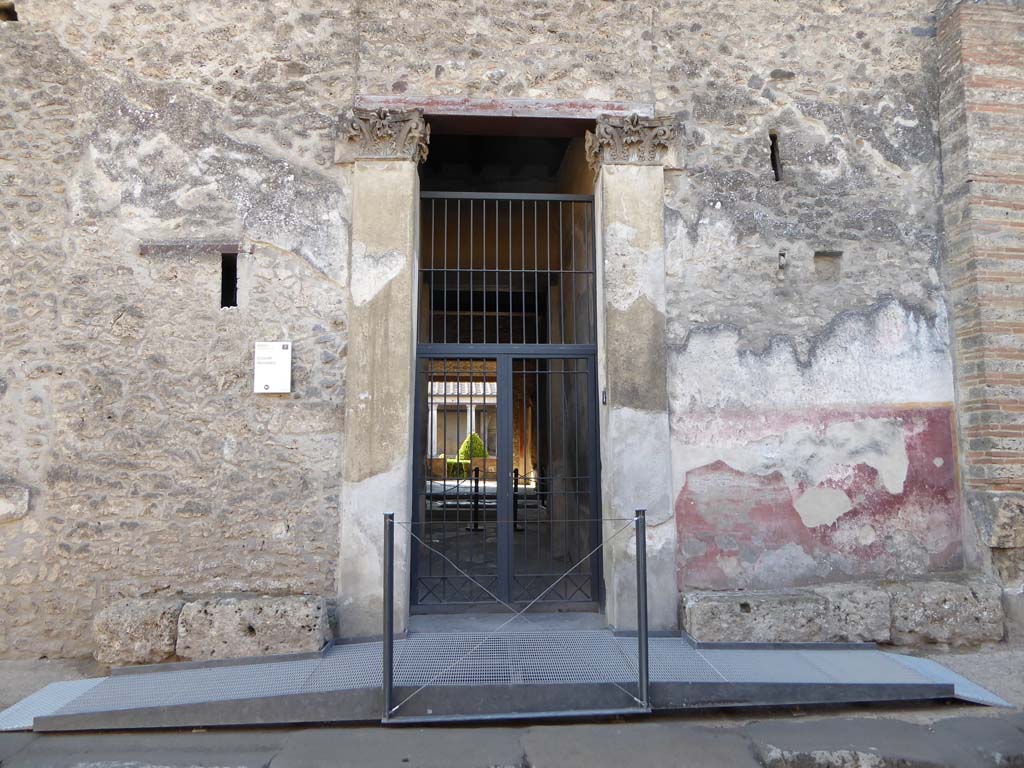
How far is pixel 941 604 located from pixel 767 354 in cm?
221

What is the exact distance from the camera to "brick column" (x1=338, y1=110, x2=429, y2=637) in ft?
16.0

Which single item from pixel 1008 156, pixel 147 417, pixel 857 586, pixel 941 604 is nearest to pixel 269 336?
pixel 147 417

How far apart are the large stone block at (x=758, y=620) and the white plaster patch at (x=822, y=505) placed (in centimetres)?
69

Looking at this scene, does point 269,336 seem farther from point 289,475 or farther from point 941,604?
point 941,604

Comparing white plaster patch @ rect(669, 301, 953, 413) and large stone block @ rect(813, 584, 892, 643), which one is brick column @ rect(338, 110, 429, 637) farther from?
large stone block @ rect(813, 584, 892, 643)

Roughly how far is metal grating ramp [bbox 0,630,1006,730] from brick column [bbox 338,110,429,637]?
1.74 feet

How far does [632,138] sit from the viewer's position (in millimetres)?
5355

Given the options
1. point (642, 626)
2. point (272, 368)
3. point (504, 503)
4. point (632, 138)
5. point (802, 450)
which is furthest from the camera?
point (504, 503)

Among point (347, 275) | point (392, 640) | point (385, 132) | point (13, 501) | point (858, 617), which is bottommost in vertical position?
point (858, 617)

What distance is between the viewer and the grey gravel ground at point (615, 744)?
11.0ft

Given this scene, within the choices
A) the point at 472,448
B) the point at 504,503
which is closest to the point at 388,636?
the point at 504,503

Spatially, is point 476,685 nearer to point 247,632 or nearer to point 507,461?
point 247,632

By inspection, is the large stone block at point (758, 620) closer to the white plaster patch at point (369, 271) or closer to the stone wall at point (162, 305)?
the stone wall at point (162, 305)

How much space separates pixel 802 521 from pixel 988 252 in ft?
8.56
